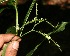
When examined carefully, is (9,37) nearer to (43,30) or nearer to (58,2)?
(43,30)

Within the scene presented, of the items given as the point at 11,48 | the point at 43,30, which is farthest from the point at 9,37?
the point at 43,30

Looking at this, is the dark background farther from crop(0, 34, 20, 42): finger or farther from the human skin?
crop(0, 34, 20, 42): finger

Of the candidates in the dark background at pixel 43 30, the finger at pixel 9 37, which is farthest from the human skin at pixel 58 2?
the finger at pixel 9 37

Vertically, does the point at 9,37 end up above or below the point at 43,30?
above

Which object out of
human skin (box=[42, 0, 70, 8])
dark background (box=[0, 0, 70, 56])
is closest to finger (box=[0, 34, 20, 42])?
dark background (box=[0, 0, 70, 56])

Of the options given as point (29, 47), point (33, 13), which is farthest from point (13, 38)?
point (33, 13)

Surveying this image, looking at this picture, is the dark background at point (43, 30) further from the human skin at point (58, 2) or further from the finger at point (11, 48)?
the finger at point (11, 48)

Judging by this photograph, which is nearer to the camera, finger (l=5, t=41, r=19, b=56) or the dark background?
finger (l=5, t=41, r=19, b=56)

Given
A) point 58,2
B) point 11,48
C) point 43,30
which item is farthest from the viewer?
point 58,2
